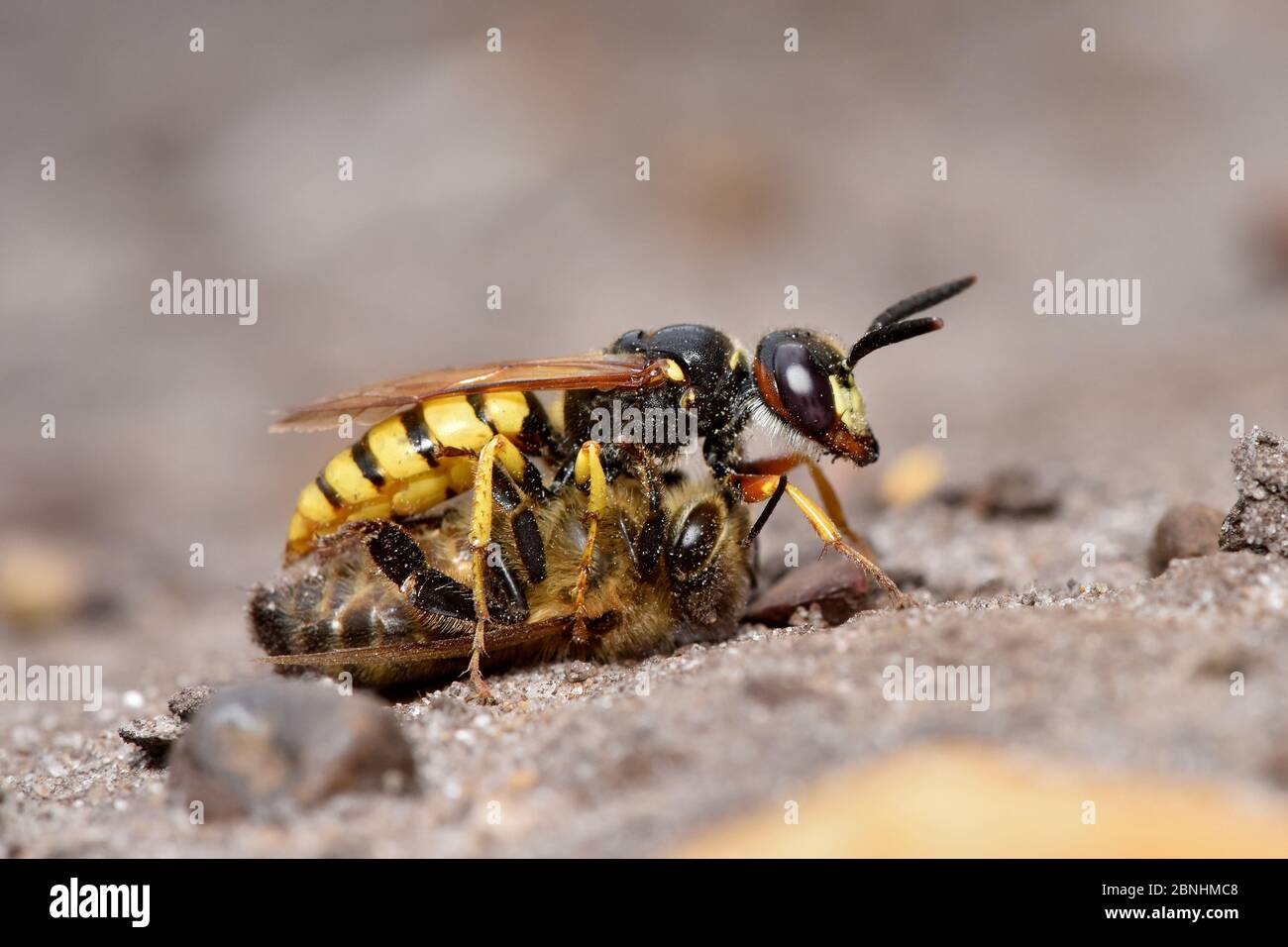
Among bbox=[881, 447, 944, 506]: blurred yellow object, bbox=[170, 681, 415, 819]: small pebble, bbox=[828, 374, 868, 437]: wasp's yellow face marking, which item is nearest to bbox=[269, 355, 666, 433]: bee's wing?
bbox=[828, 374, 868, 437]: wasp's yellow face marking

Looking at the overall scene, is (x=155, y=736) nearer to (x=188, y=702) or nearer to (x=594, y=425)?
(x=188, y=702)

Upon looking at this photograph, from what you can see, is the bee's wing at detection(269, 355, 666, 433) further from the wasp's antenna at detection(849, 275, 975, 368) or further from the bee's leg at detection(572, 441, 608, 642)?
the wasp's antenna at detection(849, 275, 975, 368)

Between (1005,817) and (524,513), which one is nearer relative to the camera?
(1005,817)

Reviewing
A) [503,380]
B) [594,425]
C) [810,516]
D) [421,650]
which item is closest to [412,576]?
[421,650]

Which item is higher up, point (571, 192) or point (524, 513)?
point (571, 192)

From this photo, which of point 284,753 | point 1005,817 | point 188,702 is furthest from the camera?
point 188,702

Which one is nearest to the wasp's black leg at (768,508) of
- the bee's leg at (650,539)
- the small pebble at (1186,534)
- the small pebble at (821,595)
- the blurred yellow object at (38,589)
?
the small pebble at (821,595)
